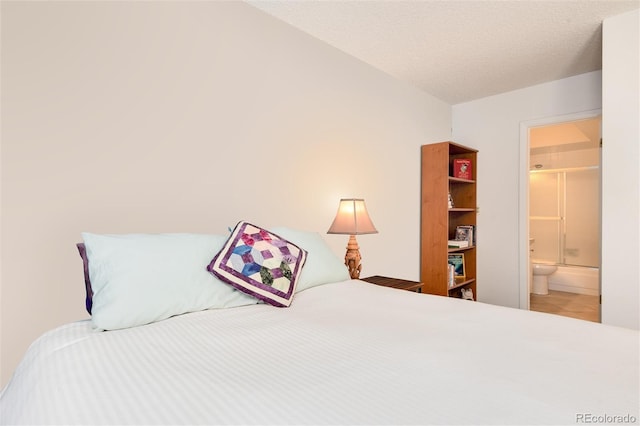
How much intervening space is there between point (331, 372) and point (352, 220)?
1643mm

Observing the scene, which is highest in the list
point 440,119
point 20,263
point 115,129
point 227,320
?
point 440,119

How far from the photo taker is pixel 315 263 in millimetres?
1746

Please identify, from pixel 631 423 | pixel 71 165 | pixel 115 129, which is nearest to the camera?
pixel 631 423

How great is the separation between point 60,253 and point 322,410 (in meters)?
1.41

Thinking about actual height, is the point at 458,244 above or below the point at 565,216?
below

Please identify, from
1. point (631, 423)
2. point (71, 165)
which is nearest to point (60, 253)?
point (71, 165)

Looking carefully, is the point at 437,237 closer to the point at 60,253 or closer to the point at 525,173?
the point at 525,173

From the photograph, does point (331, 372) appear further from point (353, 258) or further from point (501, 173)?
point (501, 173)

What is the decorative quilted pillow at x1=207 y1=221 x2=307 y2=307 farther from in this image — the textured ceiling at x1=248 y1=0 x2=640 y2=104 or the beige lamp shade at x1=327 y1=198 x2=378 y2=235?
the textured ceiling at x1=248 y1=0 x2=640 y2=104

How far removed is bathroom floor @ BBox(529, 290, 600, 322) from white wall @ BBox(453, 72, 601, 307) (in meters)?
0.58

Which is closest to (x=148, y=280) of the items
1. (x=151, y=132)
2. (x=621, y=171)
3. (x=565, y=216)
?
(x=151, y=132)

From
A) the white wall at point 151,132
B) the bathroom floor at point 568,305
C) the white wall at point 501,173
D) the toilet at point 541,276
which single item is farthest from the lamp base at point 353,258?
the toilet at point 541,276

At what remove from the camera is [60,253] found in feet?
4.80

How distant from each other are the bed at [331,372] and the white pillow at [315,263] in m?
0.44
